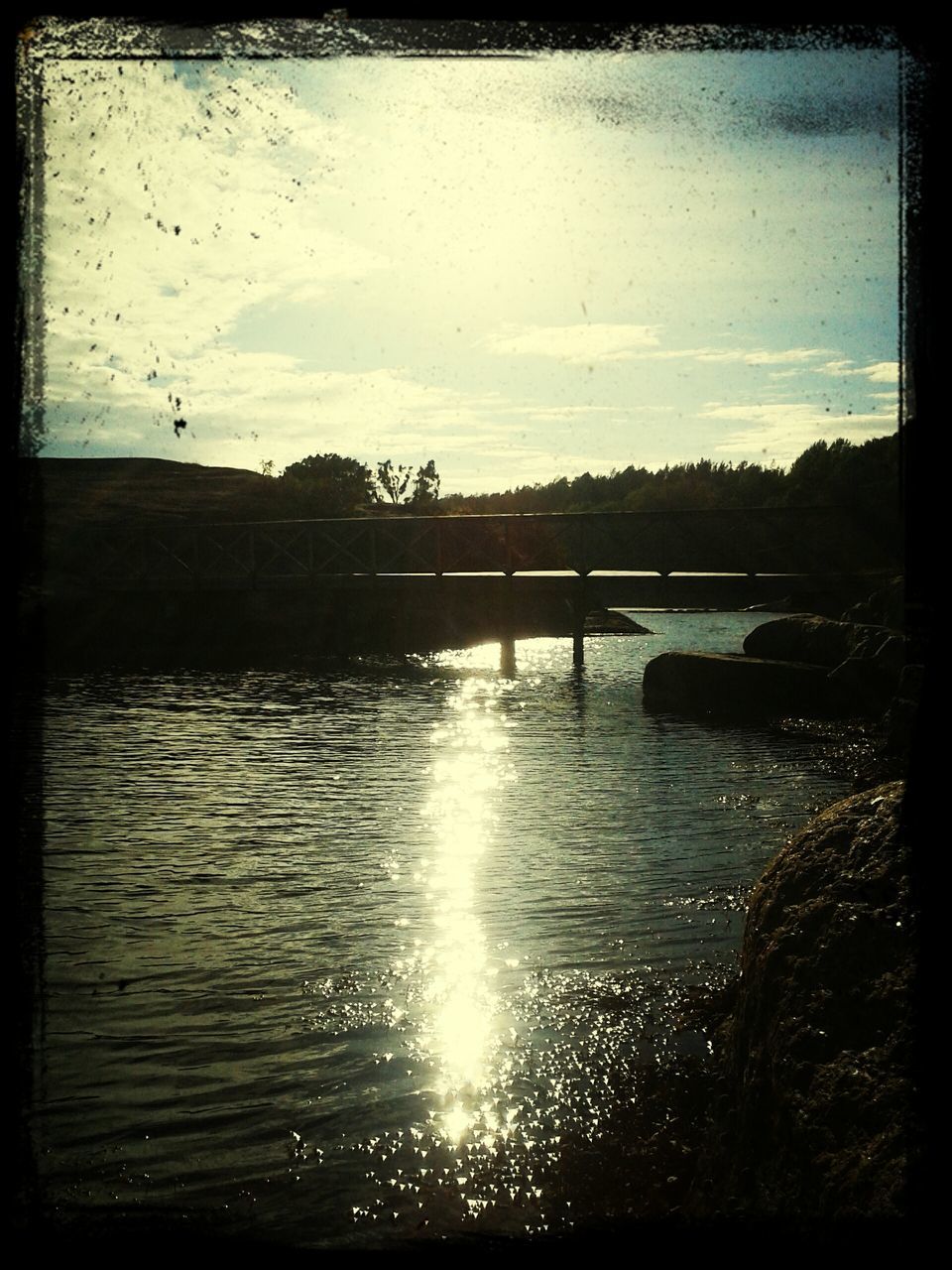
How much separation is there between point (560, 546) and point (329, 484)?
2401cm

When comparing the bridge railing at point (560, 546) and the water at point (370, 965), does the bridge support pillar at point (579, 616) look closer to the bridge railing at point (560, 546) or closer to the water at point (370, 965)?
the bridge railing at point (560, 546)

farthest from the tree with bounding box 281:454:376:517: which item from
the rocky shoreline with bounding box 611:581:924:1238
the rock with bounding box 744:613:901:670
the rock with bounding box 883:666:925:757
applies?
the rocky shoreline with bounding box 611:581:924:1238

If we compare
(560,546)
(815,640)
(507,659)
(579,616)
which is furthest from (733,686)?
(560,546)

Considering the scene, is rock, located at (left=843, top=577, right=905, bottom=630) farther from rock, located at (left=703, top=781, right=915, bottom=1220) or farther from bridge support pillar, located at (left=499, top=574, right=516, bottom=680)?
rock, located at (left=703, top=781, right=915, bottom=1220)

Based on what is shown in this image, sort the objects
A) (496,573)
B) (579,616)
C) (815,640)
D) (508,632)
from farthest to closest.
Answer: (496,573)
(508,632)
(579,616)
(815,640)

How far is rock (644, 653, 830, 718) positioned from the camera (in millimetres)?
20672

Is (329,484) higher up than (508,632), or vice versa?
(329,484)

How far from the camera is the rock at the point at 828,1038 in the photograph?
326 cm

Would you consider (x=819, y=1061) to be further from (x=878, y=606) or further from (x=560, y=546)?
(x=560, y=546)

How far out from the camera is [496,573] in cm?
3656

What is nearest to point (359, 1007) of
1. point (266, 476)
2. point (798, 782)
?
point (798, 782)

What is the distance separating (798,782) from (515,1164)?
32.7ft

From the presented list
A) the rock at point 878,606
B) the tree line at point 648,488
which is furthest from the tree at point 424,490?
the rock at point 878,606

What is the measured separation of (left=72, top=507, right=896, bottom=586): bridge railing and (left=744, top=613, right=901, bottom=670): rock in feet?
7.44
